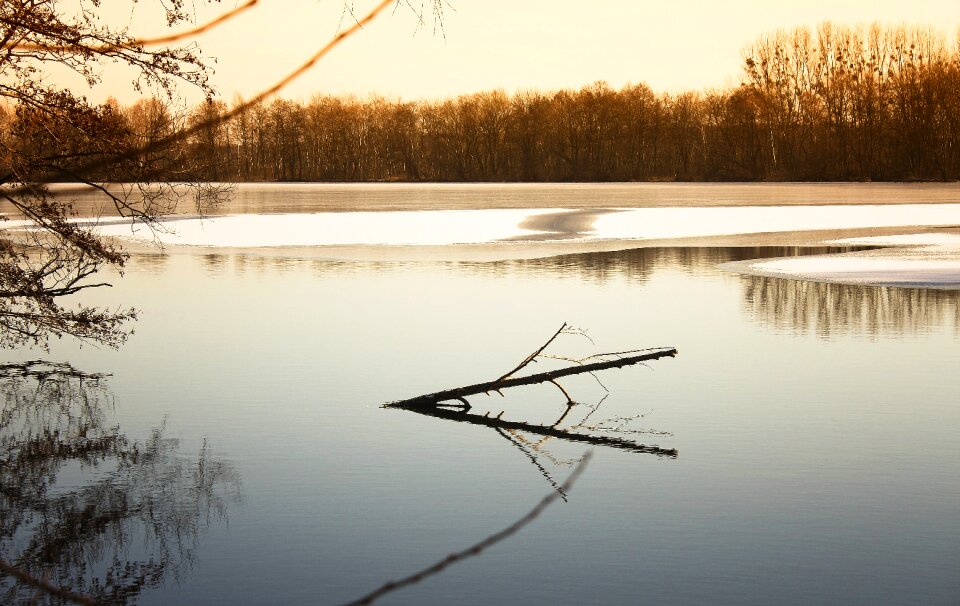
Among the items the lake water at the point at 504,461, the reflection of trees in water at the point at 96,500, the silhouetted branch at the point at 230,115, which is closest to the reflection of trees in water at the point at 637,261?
the lake water at the point at 504,461

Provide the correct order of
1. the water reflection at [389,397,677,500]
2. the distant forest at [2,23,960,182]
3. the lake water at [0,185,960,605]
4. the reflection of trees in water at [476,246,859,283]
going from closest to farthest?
1. the lake water at [0,185,960,605]
2. the water reflection at [389,397,677,500]
3. the reflection of trees in water at [476,246,859,283]
4. the distant forest at [2,23,960,182]

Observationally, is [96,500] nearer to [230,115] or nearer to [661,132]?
[230,115]

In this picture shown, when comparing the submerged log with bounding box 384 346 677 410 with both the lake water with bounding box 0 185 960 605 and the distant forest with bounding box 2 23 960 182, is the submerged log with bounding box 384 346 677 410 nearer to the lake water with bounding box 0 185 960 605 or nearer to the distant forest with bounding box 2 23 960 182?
the lake water with bounding box 0 185 960 605

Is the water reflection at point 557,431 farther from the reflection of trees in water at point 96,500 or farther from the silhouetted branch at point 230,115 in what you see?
the silhouetted branch at point 230,115

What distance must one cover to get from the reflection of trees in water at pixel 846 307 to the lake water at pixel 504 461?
0.11m

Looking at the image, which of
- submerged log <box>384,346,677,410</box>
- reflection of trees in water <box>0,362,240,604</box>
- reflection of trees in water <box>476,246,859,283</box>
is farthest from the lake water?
reflection of trees in water <box>476,246,859,283</box>

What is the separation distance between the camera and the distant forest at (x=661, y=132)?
91.8m

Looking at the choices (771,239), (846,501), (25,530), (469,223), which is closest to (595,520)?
(846,501)

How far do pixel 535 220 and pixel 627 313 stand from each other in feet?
76.0

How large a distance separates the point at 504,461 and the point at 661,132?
355 ft

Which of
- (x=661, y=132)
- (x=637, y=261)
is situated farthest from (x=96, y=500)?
(x=661, y=132)

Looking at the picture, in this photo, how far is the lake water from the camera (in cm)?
586

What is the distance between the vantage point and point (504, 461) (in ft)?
26.6

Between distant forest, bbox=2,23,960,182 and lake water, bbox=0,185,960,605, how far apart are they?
195ft
